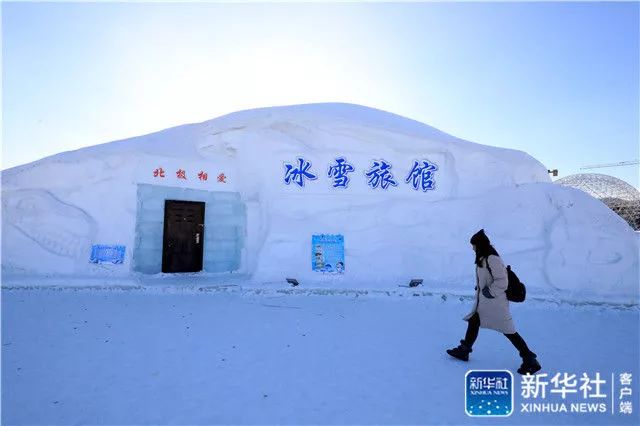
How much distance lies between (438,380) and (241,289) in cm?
508

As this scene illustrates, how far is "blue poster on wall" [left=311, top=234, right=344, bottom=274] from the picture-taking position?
8406 millimetres

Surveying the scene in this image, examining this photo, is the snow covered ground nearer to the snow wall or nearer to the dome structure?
the snow wall

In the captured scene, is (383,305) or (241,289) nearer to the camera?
(383,305)

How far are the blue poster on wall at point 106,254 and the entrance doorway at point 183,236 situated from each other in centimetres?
100

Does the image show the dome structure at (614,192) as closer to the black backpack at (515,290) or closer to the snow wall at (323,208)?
the snow wall at (323,208)

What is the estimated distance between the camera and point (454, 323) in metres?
5.77

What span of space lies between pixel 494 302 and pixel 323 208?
5547mm

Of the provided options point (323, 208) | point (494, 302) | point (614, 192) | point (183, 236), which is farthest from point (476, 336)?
point (614, 192)

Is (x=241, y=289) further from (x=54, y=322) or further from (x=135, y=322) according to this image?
(x=54, y=322)

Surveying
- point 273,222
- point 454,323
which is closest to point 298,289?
point 273,222

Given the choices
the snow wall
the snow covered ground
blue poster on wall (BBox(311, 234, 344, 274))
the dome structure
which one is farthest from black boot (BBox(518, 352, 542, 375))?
the dome structure

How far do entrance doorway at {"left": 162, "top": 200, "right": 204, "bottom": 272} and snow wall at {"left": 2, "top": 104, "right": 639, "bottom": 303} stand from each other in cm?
18

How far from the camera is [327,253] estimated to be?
8.50 meters

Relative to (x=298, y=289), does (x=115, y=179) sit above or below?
above
